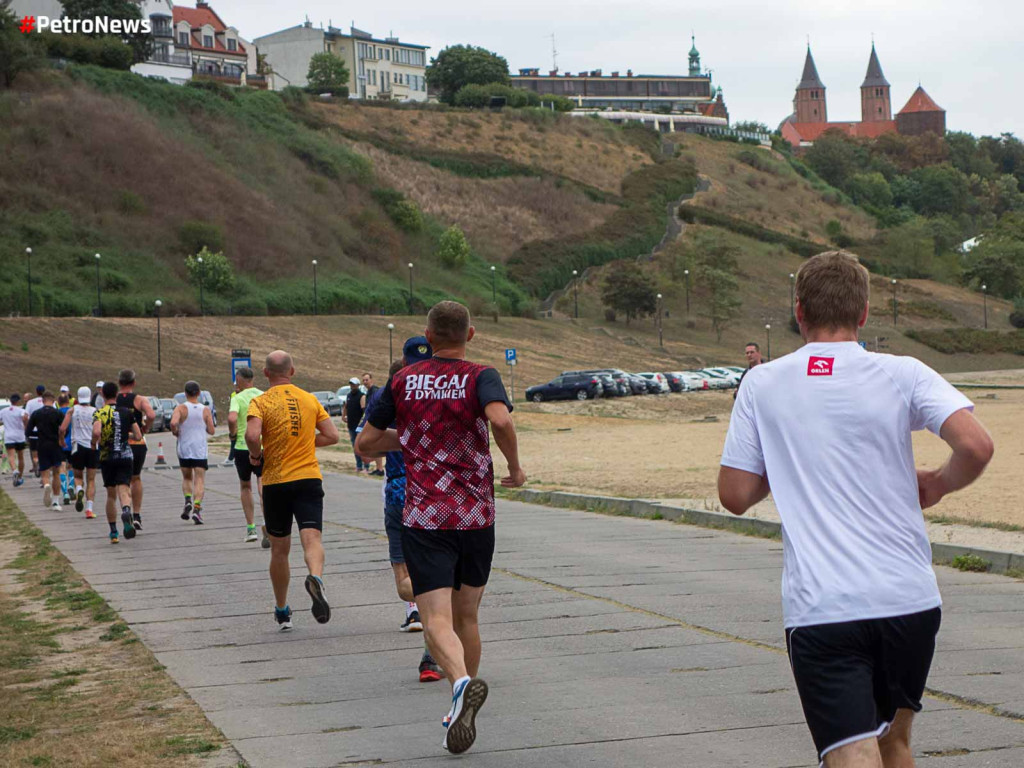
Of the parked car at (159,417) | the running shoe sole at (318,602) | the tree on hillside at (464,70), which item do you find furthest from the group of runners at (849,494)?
the tree on hillside at (464,70)

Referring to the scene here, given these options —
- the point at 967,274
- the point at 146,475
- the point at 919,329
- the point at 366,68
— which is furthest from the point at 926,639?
the point at 366,68

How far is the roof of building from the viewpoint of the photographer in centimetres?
13900

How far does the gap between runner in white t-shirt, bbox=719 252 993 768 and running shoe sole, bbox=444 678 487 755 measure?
87.5 inches

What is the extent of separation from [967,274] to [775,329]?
35469 millimetres

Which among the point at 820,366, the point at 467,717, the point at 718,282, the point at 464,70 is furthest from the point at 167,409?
the point at 464,70

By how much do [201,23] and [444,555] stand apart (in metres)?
145

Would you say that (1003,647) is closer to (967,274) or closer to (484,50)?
(967,274)

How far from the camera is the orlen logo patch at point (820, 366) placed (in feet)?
12.6

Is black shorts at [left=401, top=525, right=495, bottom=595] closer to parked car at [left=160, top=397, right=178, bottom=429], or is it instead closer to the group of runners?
the group of runners

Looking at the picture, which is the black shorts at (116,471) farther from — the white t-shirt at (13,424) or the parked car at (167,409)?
the parked car at (167,409)

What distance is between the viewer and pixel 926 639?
3.73m

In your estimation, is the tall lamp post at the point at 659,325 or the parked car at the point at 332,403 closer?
the parked car at the point at 332,403

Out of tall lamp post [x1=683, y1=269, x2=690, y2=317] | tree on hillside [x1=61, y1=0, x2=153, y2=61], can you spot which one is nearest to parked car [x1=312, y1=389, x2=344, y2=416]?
tall lamp post [x1=683, y1=269, x2=690, y2=317]

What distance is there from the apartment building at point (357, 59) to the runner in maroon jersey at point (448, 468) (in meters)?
162
